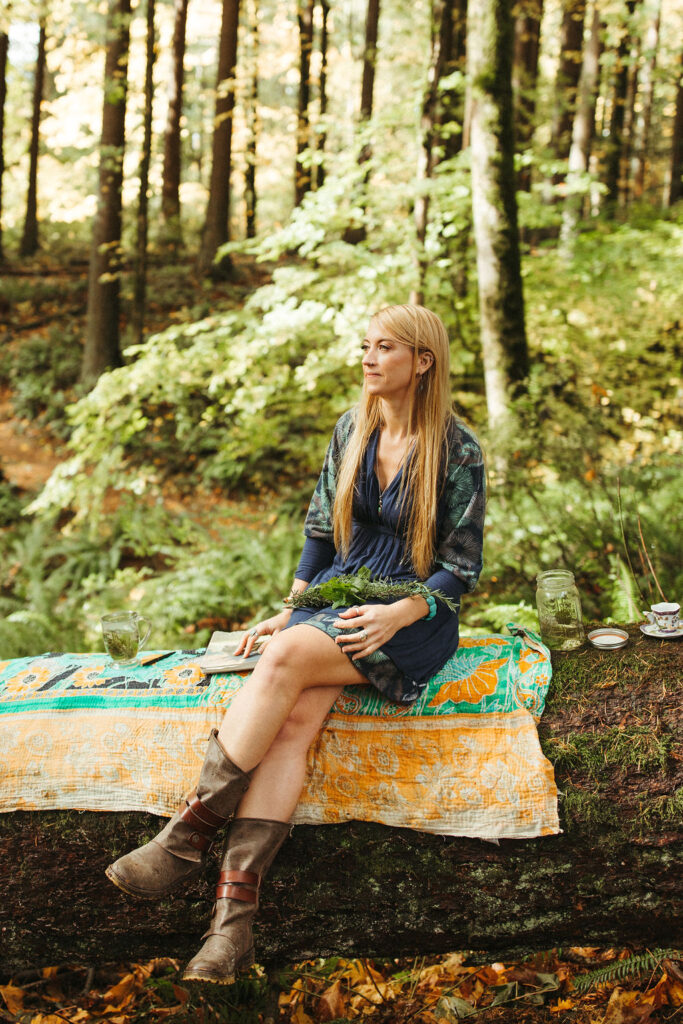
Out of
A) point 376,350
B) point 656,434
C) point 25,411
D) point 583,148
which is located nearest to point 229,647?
point 376,350

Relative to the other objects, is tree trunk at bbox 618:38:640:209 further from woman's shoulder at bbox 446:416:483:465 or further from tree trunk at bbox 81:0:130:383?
woman's shoulder at bbox 446:416:483:465

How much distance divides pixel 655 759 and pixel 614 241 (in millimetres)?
6833

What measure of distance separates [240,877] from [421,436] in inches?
65.2

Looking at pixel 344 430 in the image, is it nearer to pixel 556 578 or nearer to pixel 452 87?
pixel 556 578

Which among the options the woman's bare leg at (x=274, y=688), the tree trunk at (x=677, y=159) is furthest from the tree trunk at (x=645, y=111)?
the woman's bare leg at (x=274, y=688)

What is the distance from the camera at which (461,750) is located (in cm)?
246

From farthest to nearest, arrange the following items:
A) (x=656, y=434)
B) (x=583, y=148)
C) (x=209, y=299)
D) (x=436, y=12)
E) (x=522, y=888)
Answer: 1. (x=209, y=299)
2. (x=583, y=148)
3. (x=656, y=434)
4. (x=436, y=12)
5. (x=522, y=888)

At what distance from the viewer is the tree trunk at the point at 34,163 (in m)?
16.0

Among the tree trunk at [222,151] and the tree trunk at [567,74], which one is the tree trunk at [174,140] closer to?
the tree trunk at [222,151]

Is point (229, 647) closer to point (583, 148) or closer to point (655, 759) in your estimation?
point (655, 759)

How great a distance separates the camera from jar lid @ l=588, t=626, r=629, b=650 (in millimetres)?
2814

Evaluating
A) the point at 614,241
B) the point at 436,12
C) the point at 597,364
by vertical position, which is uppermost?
the point at 436,12

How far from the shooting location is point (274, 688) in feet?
7.45

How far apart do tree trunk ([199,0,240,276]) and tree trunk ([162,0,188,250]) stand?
2484mm
